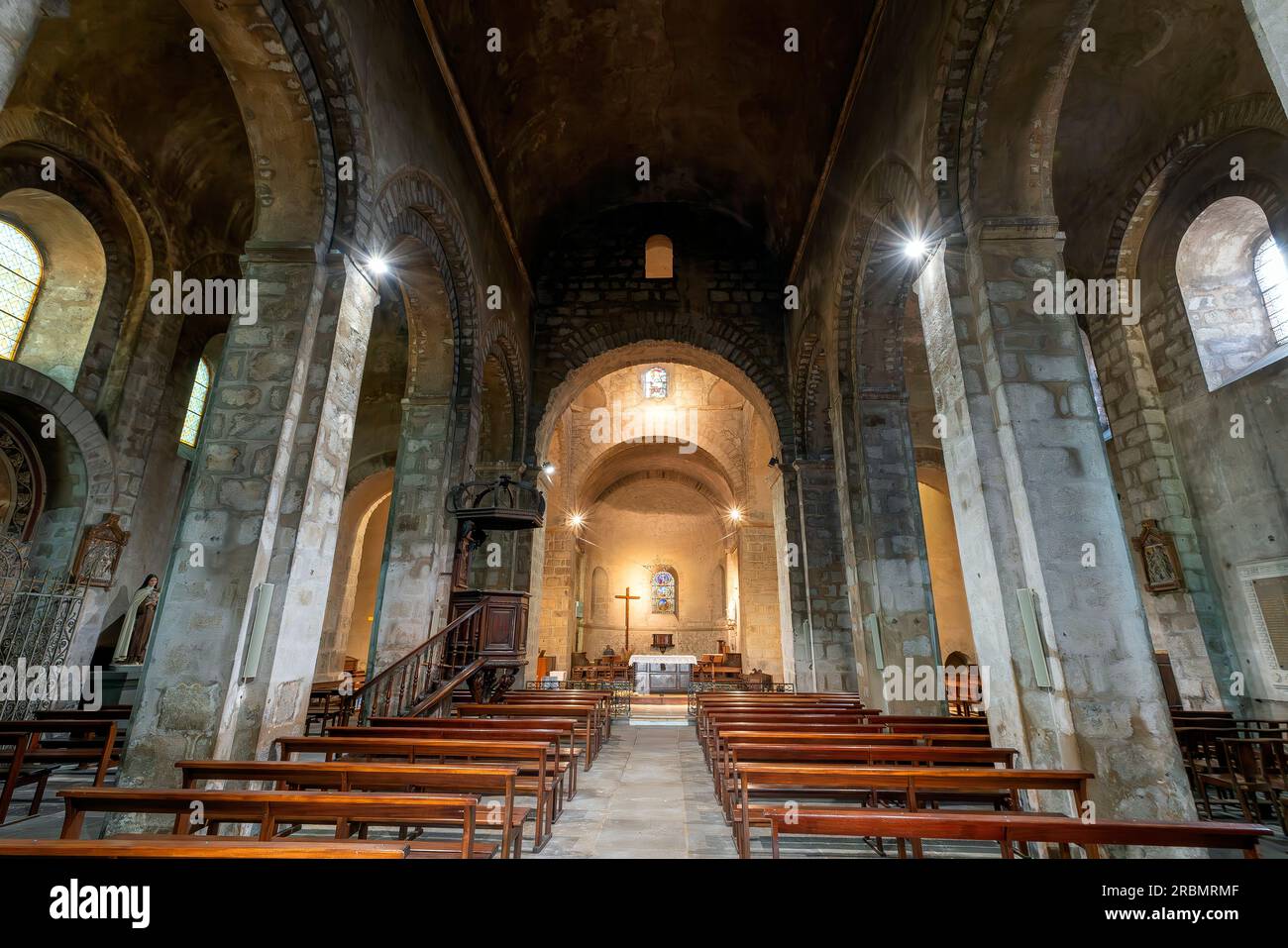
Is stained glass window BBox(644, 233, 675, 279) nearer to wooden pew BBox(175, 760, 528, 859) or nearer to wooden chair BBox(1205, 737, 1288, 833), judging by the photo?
wooden chair BBox(1205, 737, 1288, 833)

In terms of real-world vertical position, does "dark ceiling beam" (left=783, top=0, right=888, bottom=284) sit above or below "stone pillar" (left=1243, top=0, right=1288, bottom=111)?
above

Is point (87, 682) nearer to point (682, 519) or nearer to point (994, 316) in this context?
point (994, 316)

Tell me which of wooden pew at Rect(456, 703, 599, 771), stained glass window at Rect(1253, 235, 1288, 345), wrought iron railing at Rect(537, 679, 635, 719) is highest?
stained glass window at Rect(1253, 235, 1288, 345)

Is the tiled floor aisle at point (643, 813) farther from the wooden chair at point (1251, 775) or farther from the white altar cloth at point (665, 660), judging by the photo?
the white altar cloth at point (665, 660)

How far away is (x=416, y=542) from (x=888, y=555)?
5.90 m

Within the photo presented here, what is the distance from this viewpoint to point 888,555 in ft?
23.9

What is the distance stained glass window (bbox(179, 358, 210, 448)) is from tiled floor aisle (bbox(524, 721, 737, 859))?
890 centimetres

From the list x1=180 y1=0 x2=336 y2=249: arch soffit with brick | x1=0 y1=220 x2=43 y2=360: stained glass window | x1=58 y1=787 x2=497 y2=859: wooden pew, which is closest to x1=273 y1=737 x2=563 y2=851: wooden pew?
x1=58 y1=787 x2=497 y2=859: wooden pew

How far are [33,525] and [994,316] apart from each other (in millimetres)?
11461

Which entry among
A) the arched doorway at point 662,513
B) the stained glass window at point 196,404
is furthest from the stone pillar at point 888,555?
the stained glass window at point 196,404

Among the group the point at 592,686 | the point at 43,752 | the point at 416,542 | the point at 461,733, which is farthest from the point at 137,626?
the point at 592,686

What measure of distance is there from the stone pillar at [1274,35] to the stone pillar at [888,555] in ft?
18.7

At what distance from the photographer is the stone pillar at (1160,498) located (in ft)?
23.8

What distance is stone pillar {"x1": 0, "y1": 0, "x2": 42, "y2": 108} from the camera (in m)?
2.33
